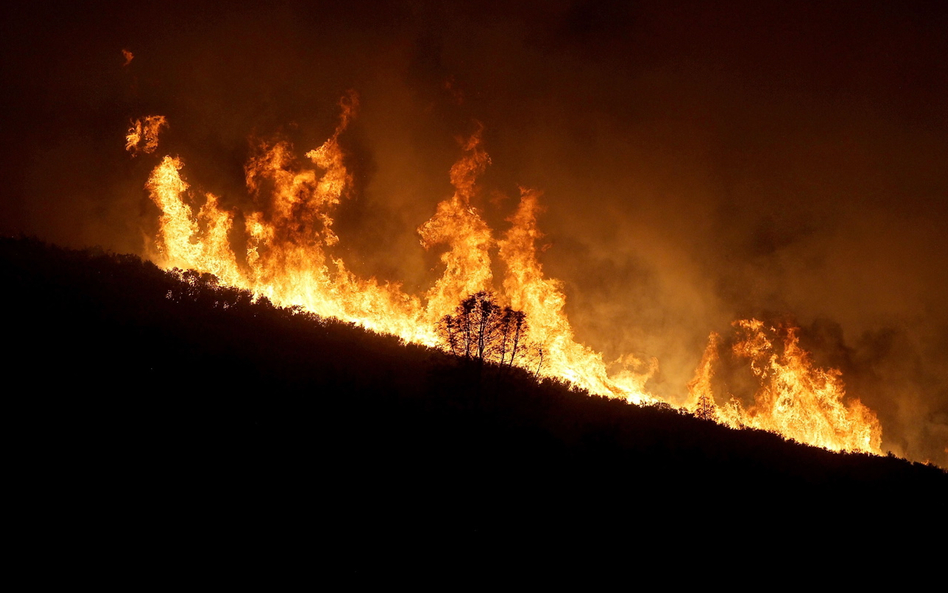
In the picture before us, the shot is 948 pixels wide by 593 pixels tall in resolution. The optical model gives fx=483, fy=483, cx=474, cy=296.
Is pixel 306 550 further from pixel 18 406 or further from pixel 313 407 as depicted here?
pixel 18 406

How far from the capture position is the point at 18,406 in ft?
16.2

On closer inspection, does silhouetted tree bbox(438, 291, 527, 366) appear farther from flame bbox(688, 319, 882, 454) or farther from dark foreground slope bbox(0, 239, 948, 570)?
flame bbox(688, 319, 882, 454)

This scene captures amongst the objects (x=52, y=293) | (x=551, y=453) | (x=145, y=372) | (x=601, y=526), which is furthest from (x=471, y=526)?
(x=52, y=293)

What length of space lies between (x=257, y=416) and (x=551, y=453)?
3.95 metres

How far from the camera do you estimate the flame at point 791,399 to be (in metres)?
22.3

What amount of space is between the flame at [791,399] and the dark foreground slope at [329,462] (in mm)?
12019

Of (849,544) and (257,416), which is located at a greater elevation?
(257,416)

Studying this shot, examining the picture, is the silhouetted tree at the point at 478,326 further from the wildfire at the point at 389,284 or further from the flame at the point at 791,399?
the flame at the point at 791,399

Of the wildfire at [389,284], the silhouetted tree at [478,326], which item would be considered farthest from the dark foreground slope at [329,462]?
the wildfire at [389,284]

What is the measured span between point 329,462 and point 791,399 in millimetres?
25797

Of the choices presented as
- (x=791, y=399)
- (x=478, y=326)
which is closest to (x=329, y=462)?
(x=478, y=326)

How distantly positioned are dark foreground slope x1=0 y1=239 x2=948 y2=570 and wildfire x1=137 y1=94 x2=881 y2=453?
11.0 m

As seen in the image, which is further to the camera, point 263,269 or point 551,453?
point 263,269

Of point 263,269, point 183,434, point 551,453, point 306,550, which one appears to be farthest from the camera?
point 263,269
